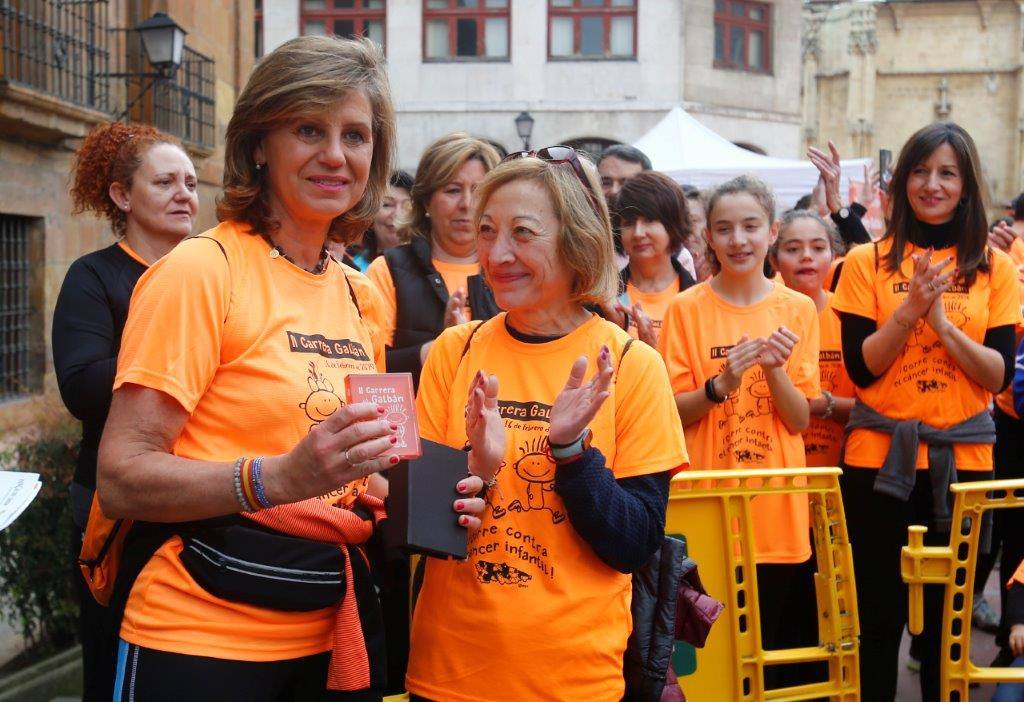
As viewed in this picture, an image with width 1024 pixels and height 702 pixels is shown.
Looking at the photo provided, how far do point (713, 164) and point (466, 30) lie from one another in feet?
43.1

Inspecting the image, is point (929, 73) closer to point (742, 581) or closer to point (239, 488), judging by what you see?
point (742, 581)

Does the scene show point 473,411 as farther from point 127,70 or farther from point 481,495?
point 127,70

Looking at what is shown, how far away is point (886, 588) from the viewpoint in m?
4.27

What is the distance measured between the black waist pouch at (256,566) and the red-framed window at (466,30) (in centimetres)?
2535

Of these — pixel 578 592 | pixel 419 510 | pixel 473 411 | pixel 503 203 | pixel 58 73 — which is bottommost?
pixel 578 592

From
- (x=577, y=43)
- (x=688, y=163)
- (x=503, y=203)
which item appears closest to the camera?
(x=503, y=203)

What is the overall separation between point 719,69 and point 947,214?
23865mm

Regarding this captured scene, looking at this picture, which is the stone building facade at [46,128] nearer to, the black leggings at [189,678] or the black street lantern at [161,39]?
the black street lantern at [161,39]

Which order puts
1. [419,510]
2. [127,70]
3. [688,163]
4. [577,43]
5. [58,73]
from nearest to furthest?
[419,510]
[58,73]
[127,70]
[688,163]
[577,43]

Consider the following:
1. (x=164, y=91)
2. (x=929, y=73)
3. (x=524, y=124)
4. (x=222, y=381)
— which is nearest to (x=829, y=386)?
(x=222, y=381)

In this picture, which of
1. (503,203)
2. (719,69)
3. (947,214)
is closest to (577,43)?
(719,69)

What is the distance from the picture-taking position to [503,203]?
2.64 meters

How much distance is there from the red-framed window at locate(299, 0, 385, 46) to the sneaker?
2325 centimetres

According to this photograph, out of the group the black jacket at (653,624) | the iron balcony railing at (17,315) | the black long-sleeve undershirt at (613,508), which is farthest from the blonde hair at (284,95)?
the iron balcony railing at (17,315)
